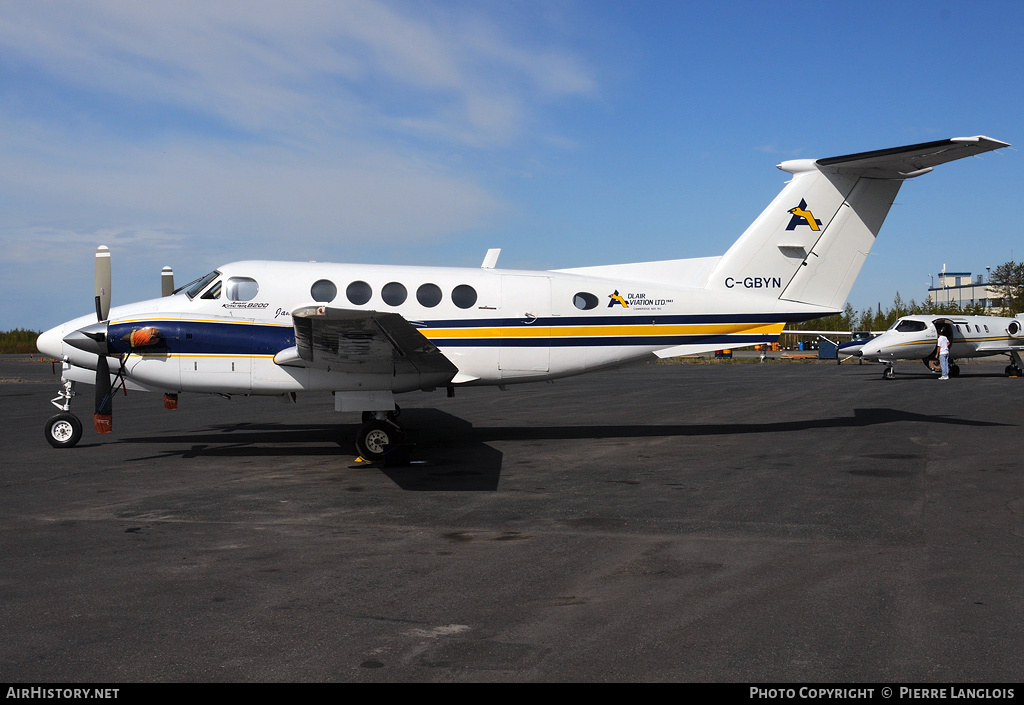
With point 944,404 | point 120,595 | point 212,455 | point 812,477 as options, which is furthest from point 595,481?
point 944,404

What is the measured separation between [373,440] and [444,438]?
254 centimetres

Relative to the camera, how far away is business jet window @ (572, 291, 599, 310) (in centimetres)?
1141

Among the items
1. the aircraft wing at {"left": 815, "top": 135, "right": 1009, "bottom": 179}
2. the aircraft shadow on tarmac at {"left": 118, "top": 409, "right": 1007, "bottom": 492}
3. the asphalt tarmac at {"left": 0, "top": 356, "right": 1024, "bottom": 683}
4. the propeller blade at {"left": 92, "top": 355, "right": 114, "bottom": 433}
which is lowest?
the aircraft shadow on tarmac at {"left": 118, "top": 409, "right": 1007, "bottom": 492}

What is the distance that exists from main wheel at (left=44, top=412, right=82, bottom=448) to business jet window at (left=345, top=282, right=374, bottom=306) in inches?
202

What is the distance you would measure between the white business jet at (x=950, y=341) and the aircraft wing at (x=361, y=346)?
75.5 feet

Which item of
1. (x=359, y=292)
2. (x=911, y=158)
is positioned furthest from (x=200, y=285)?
(x=911, y=158)

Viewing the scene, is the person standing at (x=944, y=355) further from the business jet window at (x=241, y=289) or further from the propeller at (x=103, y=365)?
the propeller at (x=103, y=365)

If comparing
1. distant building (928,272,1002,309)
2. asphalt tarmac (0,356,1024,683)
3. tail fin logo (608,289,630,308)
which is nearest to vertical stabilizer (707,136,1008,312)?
tail fin logo (608,289,630,308)

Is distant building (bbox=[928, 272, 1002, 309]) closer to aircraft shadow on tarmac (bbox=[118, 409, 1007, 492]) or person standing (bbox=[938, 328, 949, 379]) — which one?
person standing (bbox=[938, 328, 949, 379])

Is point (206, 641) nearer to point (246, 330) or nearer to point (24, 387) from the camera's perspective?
point (246, 330)

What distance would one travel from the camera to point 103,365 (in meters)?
10.8

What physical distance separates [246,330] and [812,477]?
26.9ft

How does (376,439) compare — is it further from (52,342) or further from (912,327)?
(912,327)

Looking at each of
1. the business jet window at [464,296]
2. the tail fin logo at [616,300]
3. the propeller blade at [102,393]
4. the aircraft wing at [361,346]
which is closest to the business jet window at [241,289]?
the aircraft wing at [361,346]
